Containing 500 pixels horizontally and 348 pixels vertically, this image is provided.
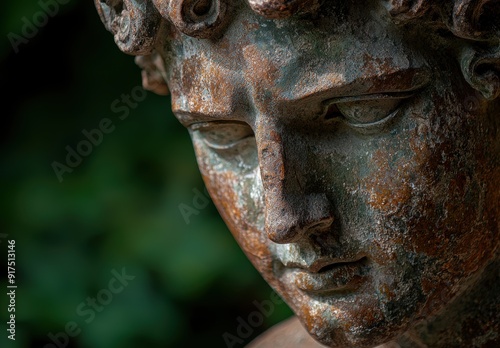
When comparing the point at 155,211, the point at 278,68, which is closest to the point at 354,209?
the point at 278,68

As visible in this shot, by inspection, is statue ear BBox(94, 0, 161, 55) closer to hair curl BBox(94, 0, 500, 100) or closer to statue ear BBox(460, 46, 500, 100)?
hair curl BBox(94, 0, 500, 100)

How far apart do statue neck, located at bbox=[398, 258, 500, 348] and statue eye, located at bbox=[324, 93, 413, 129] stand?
0.37m

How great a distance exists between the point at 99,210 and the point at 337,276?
126 cm

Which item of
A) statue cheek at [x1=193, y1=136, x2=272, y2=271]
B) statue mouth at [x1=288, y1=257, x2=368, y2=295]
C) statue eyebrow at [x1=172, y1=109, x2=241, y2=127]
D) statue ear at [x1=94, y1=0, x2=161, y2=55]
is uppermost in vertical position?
statue ear at [x1=94, y1=0, x2=161, y2=55]

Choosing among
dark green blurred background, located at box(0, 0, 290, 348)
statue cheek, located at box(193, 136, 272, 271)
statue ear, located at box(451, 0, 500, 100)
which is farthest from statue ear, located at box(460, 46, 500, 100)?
dark green blurred background, located at box(0, 0, 290, 348)

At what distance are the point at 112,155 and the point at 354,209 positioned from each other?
1.31 m

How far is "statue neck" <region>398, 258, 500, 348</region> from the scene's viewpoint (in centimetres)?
166

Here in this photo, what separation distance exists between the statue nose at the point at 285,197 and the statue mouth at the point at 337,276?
0.09m

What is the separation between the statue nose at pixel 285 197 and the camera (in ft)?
4.67

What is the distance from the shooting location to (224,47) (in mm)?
1438

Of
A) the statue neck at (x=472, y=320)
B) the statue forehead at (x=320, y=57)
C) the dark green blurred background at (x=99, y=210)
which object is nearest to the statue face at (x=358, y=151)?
the statue forehead at (x=320, y=57)

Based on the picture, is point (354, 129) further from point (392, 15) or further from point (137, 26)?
point (137, 26)

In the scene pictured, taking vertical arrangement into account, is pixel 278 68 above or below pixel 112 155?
above

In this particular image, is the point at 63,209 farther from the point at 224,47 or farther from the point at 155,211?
the point at 224,47
